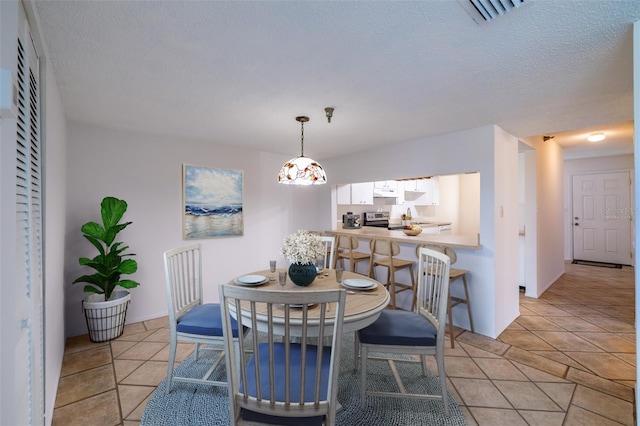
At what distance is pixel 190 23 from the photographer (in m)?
1.36

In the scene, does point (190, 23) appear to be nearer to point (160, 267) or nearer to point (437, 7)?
point (437, 7)

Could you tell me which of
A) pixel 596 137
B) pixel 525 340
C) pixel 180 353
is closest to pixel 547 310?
pixel 525 340

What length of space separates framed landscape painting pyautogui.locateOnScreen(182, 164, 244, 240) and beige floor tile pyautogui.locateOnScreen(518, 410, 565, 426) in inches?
135

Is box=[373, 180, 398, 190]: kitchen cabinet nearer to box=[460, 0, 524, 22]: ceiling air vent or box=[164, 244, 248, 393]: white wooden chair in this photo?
box=[164, 244, 248, 393]: white wooden chair

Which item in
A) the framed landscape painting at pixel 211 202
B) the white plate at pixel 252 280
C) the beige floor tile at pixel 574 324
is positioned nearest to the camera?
the white plate at pixel 252 280

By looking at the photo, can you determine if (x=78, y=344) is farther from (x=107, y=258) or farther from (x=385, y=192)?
(x=385, y=192)

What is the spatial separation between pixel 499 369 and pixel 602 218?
5658 millimetres

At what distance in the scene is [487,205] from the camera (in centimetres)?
295

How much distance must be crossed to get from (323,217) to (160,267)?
241 centimetres

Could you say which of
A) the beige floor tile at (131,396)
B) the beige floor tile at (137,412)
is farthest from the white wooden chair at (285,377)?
the beige floor tile at (131,396)

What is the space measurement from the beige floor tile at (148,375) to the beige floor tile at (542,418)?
2.51m

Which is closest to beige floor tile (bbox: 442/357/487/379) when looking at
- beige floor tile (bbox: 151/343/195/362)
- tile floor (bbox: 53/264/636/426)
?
tile floor (bbox: 53/264/636/426)

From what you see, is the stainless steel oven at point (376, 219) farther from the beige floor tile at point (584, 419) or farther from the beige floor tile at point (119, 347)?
the beige floor tile at point (119, 347)

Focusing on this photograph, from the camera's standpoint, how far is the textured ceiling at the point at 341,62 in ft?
4.28
